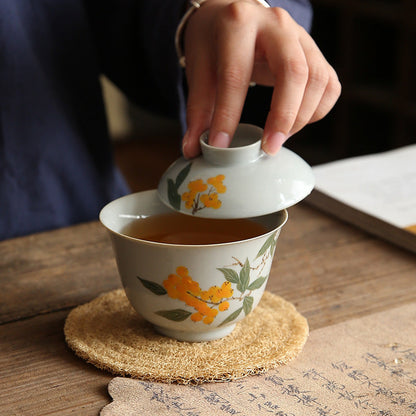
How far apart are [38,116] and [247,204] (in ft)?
2.06

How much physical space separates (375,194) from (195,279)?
0.48 m

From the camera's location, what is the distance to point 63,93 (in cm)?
109

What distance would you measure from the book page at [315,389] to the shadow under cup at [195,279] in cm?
6

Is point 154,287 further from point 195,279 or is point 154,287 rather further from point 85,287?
point 85,287

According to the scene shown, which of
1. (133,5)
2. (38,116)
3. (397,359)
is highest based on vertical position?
(133,5)

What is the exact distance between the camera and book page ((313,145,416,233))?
35.4 inches

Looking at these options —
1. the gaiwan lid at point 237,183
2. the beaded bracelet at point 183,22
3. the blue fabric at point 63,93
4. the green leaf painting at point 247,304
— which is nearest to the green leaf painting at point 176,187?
the gaiwan lid at point 237,183

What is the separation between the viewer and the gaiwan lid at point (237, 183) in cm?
55

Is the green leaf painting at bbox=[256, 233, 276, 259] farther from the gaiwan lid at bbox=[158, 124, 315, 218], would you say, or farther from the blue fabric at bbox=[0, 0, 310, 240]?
the blue fabric at bbox=[0, 0, 310, 240]

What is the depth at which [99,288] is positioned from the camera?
0.75 meters

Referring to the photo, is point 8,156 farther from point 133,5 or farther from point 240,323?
point 240,323

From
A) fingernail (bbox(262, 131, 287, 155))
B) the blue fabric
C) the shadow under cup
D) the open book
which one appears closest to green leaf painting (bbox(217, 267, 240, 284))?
the shadow under cup

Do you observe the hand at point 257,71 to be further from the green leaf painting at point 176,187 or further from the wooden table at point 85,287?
the wooden table at point 85,287

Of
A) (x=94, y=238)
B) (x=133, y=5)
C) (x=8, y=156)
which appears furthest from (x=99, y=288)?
(x=133, y=5)
